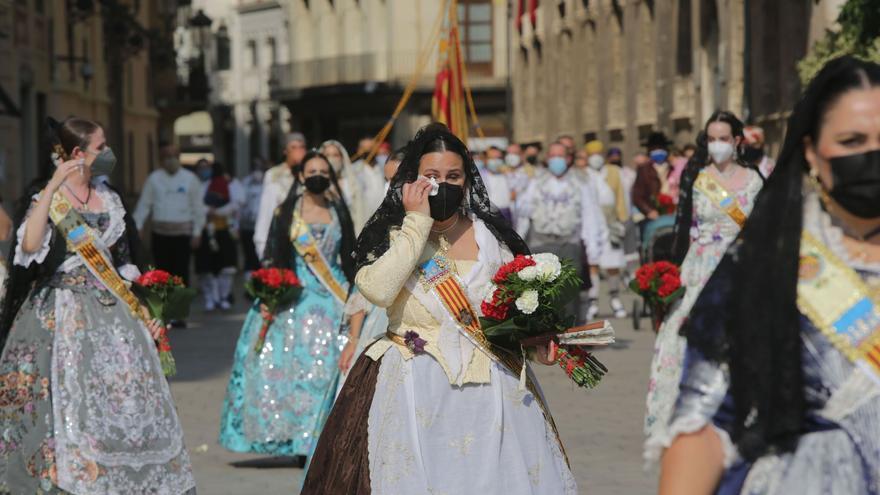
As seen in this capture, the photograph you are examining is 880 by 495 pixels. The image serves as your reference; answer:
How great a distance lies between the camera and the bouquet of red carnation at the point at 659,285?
10383 millimetres

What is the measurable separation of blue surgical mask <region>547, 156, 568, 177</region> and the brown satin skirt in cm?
1197

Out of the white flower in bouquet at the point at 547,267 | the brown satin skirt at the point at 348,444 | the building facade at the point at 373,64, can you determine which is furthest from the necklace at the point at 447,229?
the building facade at the point at 373,64

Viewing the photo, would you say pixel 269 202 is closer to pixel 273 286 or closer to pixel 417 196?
pixel 273 286

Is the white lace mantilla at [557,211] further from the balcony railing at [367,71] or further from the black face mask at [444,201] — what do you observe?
the balcony railing at [367,71]

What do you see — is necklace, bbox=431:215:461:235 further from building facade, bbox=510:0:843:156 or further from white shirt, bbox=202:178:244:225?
white shirt, bbox=202:178:244:225

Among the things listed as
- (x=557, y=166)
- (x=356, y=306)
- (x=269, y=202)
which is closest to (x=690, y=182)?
(x=269, y=202)

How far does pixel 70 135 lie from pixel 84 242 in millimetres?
463

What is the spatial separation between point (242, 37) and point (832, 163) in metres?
80.0

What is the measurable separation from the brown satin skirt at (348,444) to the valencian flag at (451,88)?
55.9 feet

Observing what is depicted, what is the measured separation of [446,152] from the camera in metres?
7.22

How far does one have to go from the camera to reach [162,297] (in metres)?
9.20

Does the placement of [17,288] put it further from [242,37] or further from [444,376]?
[242,37]

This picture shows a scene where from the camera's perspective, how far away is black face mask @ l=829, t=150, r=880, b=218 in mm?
3744

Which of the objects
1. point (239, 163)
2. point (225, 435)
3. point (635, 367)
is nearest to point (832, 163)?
point (225, 435)
